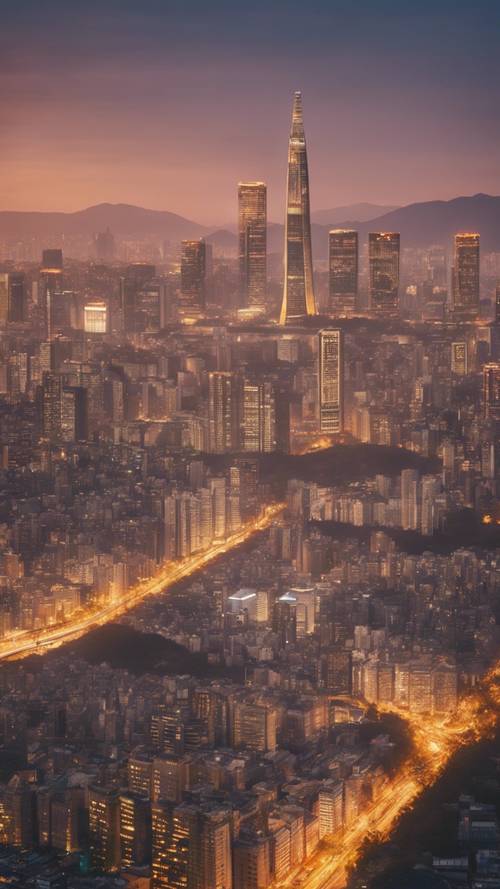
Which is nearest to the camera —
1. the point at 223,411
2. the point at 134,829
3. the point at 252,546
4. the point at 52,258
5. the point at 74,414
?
the point at 134,829

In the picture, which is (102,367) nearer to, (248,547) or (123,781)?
(248,547)

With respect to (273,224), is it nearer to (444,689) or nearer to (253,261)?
(253,261)

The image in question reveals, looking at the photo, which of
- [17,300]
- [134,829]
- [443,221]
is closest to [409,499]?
[443,221]

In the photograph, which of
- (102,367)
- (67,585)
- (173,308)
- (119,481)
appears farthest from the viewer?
(173,308)

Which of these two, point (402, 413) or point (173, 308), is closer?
point (402, 413)

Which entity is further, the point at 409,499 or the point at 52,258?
the point at 52,258

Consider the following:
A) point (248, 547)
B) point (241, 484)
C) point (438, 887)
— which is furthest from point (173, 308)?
point (438, 887)

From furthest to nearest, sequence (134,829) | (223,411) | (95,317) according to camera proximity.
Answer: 1. (95,317)
2. (223,411)
3. (134,829)
